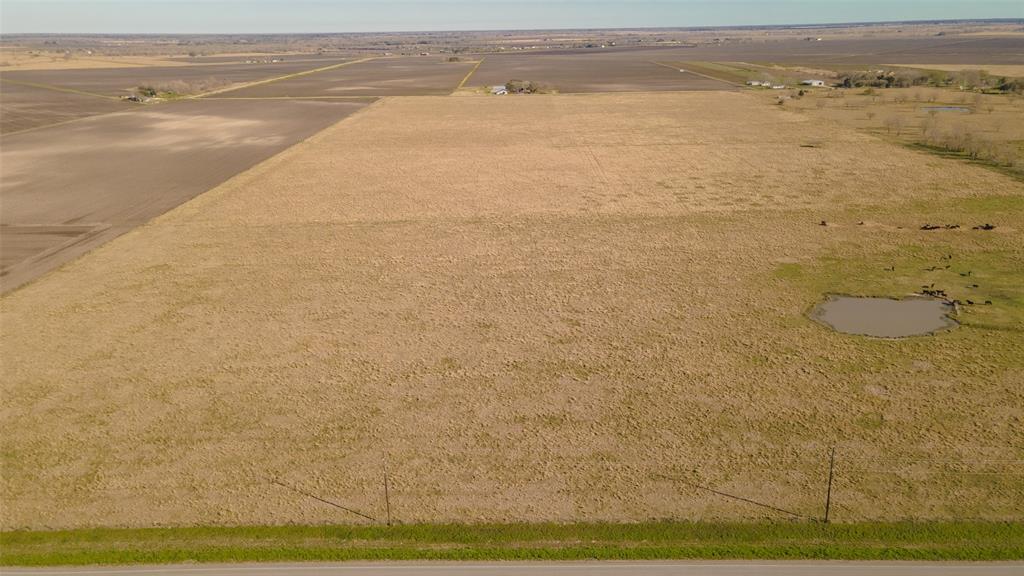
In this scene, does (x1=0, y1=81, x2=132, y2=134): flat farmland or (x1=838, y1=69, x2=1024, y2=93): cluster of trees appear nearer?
(x1=0, y1=81, x2=132, y2=134): flat farmland

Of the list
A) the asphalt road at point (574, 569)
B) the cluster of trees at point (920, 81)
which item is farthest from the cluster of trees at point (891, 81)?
the asphalt road at point (574, 569)

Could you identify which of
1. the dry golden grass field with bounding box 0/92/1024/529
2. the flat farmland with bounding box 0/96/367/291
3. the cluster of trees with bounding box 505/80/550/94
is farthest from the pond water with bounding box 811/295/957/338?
the cluster of trees with bounding box 505/80/550/94

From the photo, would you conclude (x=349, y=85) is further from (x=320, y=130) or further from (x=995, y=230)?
(x=995, y=230)

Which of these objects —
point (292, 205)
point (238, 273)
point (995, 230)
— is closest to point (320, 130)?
point (292, 205)

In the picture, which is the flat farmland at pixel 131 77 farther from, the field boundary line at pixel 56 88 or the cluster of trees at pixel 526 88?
the cluster of trees at pixel 526 88

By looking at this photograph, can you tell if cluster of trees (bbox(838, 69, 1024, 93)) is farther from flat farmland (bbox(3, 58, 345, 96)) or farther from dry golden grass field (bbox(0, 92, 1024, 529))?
flat farmland (bbox(3, 58, 345, 96))

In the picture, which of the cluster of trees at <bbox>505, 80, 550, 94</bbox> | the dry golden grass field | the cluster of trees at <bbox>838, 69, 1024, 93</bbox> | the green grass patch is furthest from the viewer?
the cluster of trees at <bbox>505, 80, 550, 94</bbox>
